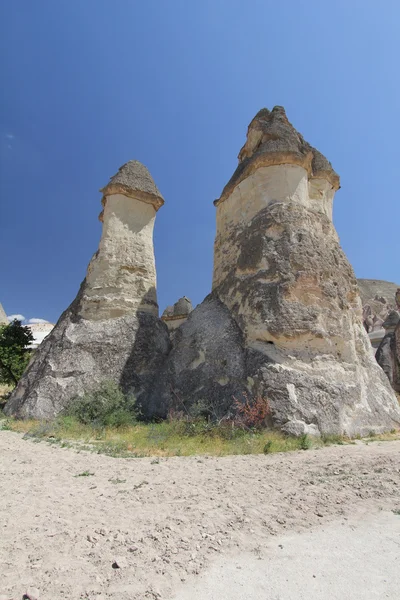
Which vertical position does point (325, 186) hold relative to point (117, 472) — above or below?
above

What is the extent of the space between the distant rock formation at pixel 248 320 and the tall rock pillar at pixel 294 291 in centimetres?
3

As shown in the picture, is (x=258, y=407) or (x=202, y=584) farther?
(x=258, y=407)

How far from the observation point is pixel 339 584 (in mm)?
2031

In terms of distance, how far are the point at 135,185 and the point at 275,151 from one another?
4181 mm

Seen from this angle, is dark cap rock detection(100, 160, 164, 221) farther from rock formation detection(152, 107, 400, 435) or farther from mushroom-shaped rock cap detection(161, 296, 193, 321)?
mushroom-shaped rock cap detection(161, 296, 193, 321)

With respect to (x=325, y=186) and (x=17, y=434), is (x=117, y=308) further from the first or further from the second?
(x=325, y=186)

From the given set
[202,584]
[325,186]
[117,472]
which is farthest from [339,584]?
[325,186]

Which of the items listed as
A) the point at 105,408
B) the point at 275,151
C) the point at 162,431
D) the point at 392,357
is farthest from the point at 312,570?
the point at 392,357

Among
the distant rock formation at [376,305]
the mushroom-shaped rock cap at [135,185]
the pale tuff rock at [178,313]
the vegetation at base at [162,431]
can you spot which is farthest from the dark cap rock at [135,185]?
the distant rock formation at [376,305]

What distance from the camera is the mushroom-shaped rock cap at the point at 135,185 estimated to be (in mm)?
10703

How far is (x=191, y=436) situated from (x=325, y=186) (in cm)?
783

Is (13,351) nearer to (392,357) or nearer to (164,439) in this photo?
(164,439)

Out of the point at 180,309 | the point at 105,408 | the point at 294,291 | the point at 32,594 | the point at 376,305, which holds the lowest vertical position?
the point at 32,594

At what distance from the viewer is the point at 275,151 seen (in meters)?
9.08
